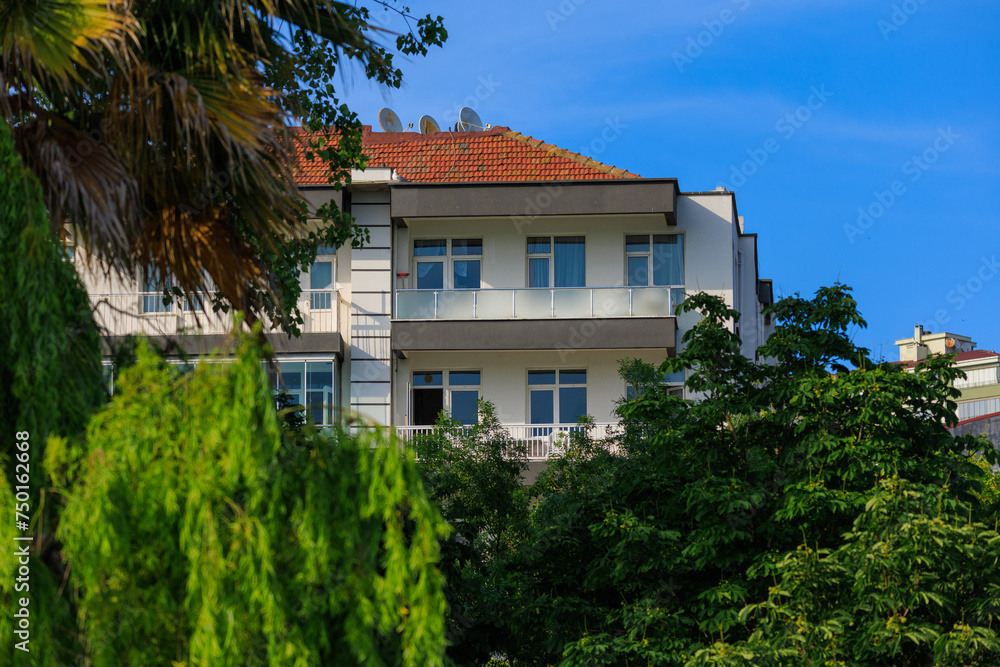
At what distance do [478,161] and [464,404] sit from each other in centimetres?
587

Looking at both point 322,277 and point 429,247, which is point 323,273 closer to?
point 322,277

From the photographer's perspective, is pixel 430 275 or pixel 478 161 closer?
pixel 430 275

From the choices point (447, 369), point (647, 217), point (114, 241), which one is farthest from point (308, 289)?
point (114, 241)

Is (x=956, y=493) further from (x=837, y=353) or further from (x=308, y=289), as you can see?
(x=308, y=289)

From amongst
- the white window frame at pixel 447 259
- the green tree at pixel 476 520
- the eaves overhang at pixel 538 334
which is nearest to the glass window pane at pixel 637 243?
the eaves overhang at pixel 538 334

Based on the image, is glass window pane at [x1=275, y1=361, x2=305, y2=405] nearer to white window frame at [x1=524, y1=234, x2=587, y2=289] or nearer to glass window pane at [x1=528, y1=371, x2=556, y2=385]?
glass window pane at [x1=528, y1=371, x2=556, y2=385]

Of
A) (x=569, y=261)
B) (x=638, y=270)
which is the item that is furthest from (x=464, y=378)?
(x=638, y=270)

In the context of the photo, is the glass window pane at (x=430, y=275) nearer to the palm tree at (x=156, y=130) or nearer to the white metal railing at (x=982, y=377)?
the palm tree at (x=156, y=130)

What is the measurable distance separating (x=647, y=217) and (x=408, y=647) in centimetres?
1972

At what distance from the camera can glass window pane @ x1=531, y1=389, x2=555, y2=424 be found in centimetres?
2478

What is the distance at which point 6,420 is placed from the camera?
6.04 meters

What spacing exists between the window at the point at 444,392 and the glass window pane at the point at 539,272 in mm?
2429

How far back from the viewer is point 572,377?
977 inches

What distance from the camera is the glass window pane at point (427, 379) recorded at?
2500 cm
